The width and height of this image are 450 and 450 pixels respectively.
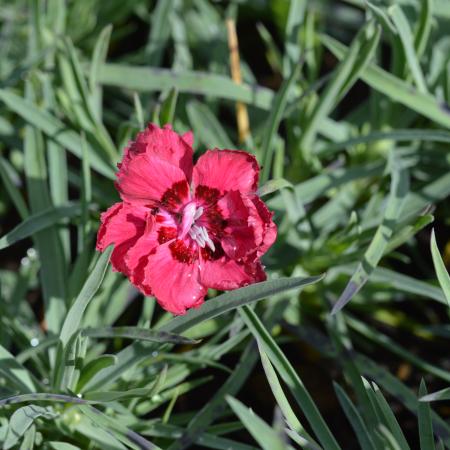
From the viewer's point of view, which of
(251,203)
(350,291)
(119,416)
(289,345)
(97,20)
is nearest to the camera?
(251,203)

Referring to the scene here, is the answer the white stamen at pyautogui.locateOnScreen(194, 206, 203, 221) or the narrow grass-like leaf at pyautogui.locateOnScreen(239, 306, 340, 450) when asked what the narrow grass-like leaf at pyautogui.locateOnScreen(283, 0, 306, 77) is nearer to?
the white stamen at pyautogui.locateOnScreen(194, 206, 203, 221)

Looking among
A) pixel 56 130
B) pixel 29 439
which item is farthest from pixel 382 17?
pixel 29 439

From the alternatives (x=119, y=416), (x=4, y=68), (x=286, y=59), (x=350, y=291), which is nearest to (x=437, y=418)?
(x=350, y=291)

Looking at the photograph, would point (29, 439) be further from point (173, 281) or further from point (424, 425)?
point (424, 425)

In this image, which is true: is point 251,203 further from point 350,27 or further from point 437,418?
point 350,27

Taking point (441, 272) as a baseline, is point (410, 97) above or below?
above

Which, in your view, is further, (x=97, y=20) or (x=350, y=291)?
(x=97, y=20)
